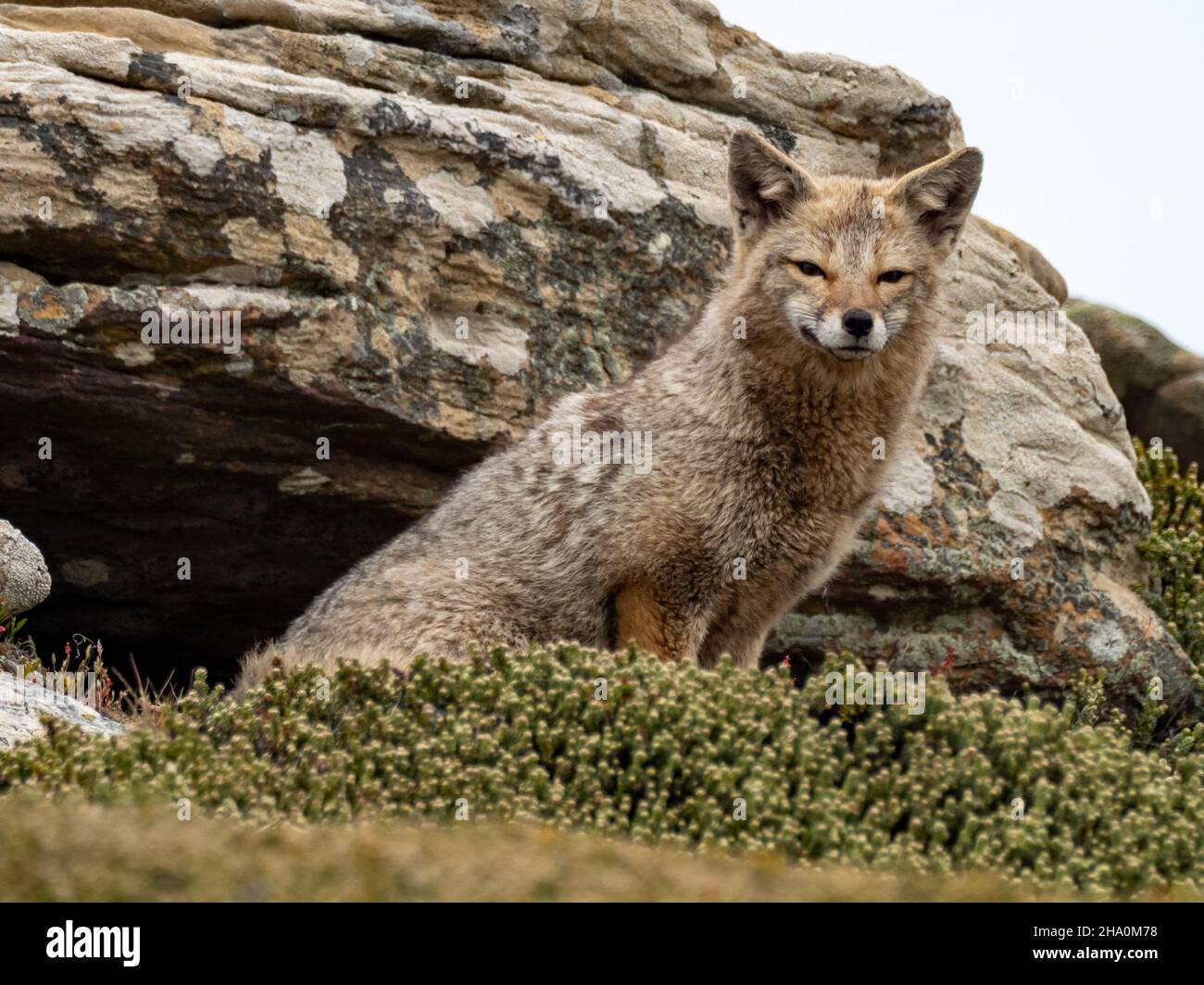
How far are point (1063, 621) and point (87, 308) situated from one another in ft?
23.2

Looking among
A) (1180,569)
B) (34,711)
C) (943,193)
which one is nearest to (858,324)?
(943,193)

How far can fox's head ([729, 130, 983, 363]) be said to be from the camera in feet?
23.4

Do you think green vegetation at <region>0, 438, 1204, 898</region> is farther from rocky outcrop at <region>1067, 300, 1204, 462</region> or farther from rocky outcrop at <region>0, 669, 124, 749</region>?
rocky outcrop at <region>1067, 300, 1204, 462</region>

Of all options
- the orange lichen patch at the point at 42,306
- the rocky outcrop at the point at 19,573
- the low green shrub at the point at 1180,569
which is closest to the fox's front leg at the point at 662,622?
the rocky outcrop at the point at 19,573

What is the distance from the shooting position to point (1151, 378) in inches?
555

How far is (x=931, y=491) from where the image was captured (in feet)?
32.2

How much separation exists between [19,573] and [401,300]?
113 inches

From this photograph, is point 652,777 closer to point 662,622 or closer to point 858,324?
point 662,622

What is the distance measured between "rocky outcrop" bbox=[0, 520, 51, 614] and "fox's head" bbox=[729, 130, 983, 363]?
4.46m

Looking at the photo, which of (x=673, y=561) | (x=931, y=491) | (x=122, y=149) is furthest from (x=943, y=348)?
(x=122, y=149)

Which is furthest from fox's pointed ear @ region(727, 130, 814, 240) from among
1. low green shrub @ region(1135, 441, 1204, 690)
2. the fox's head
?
low green shrub @ region(1135, 441, 1204, 690)

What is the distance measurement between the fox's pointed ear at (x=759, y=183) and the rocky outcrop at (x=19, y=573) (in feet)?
15.0
